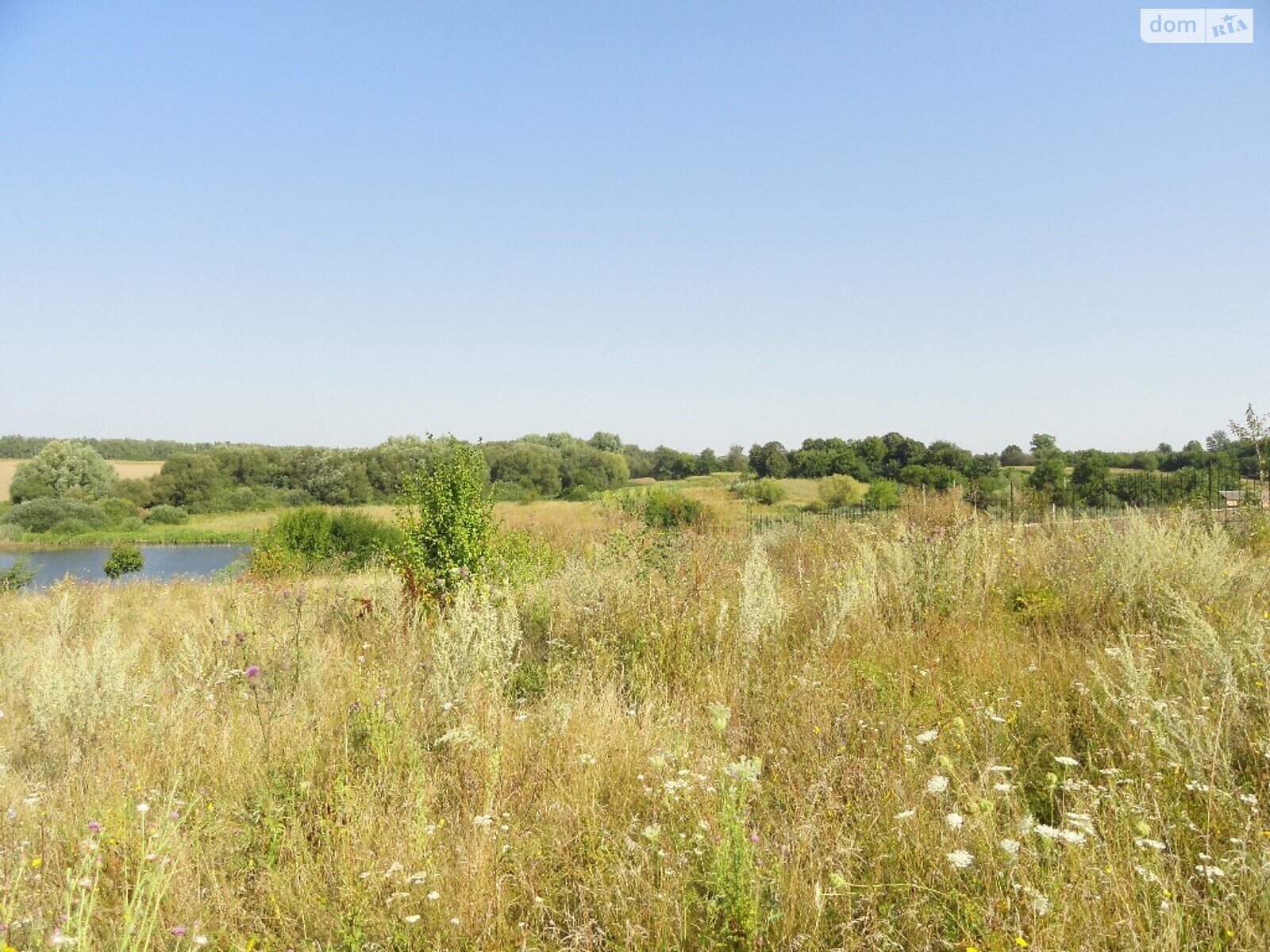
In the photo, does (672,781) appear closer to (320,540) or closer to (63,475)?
(320,540)

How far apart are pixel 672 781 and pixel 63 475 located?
5941 centimetres

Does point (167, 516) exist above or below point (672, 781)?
below

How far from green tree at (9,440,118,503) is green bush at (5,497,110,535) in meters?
3.51

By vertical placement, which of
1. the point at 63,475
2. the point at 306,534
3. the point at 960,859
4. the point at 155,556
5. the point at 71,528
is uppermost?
the point at 63,475

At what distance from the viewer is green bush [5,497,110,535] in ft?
127

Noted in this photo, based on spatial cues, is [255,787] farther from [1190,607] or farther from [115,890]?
[1190,607]

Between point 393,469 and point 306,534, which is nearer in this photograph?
point 306,534

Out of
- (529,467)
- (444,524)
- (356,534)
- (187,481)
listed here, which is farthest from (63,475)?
(444,524)

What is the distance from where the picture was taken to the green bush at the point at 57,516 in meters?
38.6

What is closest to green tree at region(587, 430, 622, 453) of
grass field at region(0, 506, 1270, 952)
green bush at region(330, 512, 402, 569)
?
green bush at region(330, 512, 402, 569)

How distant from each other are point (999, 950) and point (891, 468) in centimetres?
4462

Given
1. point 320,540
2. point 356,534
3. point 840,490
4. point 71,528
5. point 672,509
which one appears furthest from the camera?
point 71,528

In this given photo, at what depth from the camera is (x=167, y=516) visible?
146 ft

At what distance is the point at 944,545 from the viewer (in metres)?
6.43
